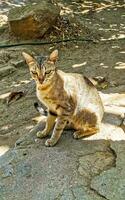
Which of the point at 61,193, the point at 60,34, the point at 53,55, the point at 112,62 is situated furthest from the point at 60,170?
the point at 60,34

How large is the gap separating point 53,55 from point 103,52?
4.43 meters

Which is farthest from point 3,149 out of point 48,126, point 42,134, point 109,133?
point 109,133

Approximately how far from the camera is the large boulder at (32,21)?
958 centimetres

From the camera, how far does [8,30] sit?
1007 centimetres

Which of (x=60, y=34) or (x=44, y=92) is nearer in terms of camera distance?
(x=44, y=92)

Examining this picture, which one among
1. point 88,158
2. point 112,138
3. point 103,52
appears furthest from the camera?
point 103,52

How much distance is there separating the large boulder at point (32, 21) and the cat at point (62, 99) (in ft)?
15.4

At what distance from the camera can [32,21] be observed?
31.5ft

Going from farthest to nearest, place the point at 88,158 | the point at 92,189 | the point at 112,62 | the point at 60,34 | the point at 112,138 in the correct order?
the point at 60,34 < the point at 112,62 < the point at 112,138 < the point at 88,158 < the point at 92,189

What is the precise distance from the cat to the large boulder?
468cm

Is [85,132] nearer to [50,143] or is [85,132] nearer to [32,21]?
[50,143]

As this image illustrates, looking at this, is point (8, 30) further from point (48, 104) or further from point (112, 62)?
point (48, 104)

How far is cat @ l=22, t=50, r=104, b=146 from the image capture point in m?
4.50

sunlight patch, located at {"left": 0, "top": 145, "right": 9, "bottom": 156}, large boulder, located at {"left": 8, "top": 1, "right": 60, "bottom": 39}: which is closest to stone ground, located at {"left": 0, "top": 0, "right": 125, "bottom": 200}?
sunlight patch, located at {"left": 0, "top": 145, "right": 9, "bottom": 156}
